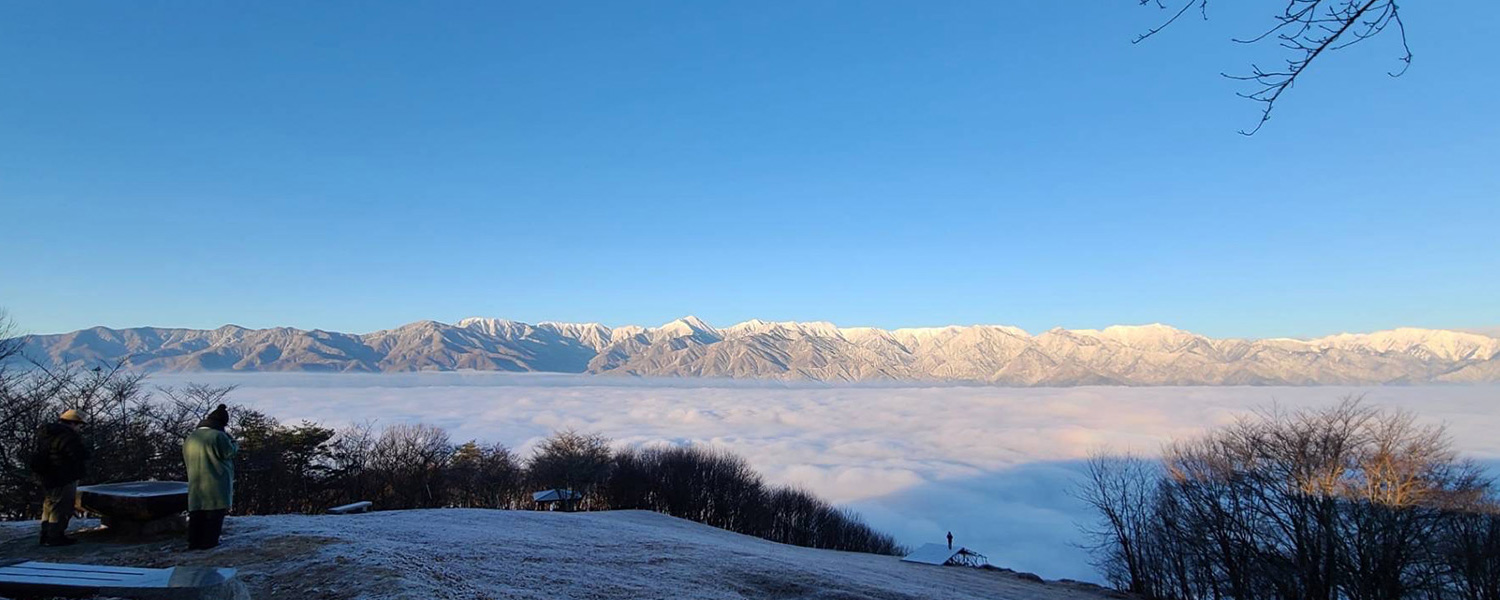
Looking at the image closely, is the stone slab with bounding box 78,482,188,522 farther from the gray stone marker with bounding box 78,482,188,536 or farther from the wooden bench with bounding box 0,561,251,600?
the wooden bench with bounding box 0,561,251,600

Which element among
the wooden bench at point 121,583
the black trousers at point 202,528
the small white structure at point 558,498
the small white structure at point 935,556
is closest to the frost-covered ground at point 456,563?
the black trousers at point 202,528

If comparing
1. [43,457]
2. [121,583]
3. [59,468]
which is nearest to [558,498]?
[59,468]

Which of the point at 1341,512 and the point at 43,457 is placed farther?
the point at 1341,512

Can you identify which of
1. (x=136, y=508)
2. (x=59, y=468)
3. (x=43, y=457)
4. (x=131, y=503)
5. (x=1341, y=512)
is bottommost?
(x=1341, y=512)

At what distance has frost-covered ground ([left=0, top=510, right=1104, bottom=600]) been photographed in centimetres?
1127

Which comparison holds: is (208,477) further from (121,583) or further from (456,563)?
(121,583)

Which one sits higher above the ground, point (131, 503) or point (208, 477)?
point (208, 477)

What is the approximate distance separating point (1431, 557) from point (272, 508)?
7952 centimetres

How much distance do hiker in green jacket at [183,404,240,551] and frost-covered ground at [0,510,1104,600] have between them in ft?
1.26

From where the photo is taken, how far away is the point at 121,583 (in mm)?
7180

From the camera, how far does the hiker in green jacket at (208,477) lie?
1277 centimetres

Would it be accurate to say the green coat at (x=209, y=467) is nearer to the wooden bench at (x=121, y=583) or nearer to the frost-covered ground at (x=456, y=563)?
the frost-covered ground at (x=456, y=563)

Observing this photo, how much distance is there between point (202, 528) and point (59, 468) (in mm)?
2735

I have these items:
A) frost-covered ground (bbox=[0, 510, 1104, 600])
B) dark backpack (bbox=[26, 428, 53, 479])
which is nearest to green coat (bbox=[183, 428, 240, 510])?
frost-covered ground (bbox=[0, 510, 1104, 600])
